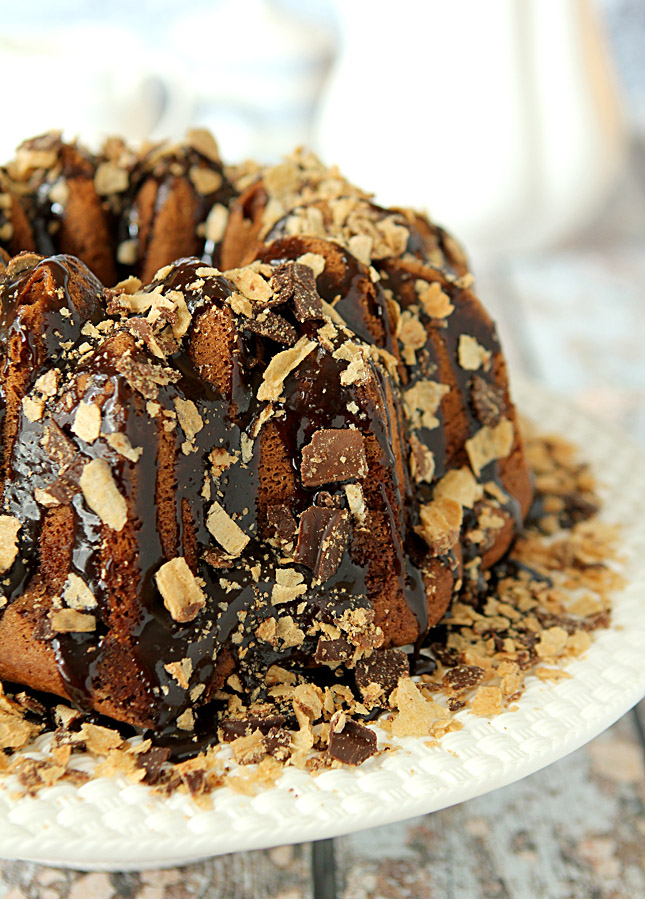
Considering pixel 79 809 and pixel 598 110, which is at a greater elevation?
pixel 598 110

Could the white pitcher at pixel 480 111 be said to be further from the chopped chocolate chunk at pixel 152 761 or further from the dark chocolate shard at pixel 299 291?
the chopped chocolate chunk at pixel 152 761

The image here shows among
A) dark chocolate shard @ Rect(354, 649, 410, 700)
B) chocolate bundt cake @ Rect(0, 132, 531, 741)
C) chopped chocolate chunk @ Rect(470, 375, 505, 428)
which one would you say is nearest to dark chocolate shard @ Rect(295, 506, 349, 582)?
chocolate bundt cake @ Rect(0, 132, 531, 741)

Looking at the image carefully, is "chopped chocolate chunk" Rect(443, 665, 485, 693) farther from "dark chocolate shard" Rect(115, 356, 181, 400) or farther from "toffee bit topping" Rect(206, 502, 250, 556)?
"dark chocolate shard" Rect(115, 356, 181, 400)

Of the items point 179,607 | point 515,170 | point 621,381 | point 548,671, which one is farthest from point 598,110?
point 179,607

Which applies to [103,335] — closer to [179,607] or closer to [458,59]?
[179,607]

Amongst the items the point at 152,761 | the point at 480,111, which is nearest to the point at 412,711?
the point at 152,761
